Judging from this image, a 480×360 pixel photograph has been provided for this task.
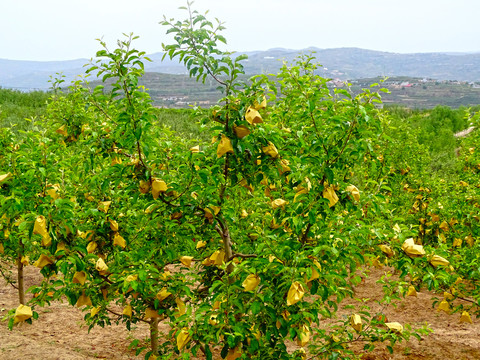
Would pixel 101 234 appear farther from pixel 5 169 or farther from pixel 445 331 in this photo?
pixel 445 331

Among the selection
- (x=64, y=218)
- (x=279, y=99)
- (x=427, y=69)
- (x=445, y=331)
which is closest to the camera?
(x=64, y=218)

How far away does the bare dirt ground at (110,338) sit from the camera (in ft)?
13.7

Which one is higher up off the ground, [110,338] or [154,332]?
[154,332]

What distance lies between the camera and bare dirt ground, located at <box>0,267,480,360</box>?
4172 mm

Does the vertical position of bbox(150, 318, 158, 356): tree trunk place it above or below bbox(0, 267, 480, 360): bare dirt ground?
above

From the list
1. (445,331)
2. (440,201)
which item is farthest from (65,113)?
(445,331)

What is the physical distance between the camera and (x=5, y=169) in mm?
2561

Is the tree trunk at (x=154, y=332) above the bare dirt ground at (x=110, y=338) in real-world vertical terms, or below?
above

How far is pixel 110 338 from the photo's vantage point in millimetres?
4840

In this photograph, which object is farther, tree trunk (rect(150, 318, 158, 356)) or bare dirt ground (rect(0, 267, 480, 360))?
bare dirt ground (rect(0, 267, 480, 360))

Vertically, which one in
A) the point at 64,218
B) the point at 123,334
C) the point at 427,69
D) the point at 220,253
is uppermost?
the point at 427,69

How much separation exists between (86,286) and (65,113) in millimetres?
1666

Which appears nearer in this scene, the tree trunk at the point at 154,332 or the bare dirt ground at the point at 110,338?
the tree trunk at the point at 154,332

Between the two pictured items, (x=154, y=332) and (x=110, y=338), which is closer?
(x=154, y=332)
